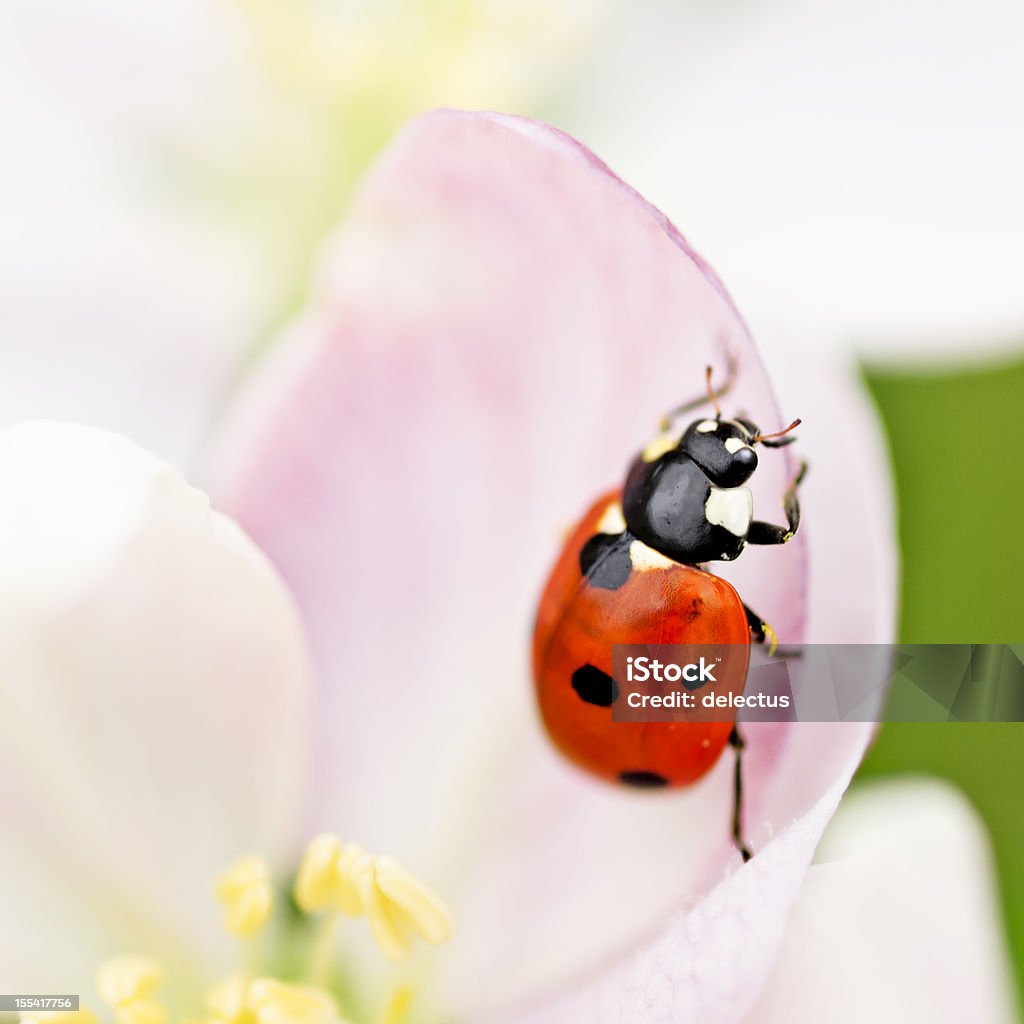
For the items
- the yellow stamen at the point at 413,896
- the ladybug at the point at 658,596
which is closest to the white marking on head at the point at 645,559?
the ladybug at the point at 658,596

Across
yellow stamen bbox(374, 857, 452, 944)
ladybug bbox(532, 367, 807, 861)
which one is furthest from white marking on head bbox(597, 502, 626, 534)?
yellow stamen bbox(374, 857, 452, 944)

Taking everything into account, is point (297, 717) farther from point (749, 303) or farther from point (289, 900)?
point (749, 303)

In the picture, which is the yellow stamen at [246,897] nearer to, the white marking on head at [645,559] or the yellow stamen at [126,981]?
the yellow stamen at [126,981]

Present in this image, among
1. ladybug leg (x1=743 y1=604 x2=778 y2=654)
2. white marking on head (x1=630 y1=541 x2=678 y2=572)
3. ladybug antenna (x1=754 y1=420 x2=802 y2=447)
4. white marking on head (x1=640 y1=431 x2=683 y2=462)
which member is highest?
white marking on head (x1=640 y1=431 x2=683 y2=462)

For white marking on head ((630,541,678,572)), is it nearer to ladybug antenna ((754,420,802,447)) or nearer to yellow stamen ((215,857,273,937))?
ladybug antenna ((754,420,802,447))

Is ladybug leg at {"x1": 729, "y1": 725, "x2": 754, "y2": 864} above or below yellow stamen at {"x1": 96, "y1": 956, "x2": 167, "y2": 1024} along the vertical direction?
above
